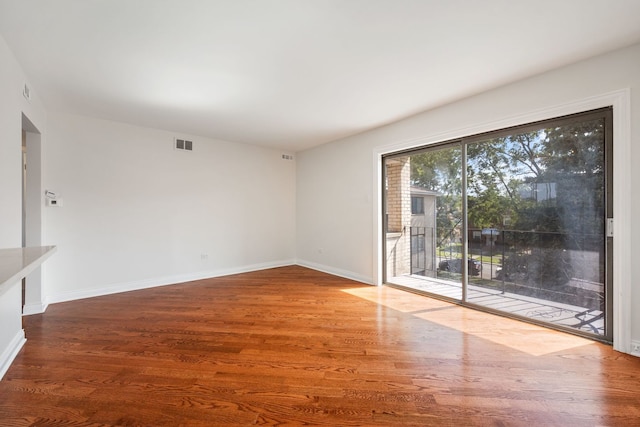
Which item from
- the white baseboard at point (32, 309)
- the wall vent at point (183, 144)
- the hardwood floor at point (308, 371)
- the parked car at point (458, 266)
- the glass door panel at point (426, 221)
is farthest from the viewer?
the wall vent at point (183, 144)

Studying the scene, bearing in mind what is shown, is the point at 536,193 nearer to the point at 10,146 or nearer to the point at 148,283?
the point at 10,146

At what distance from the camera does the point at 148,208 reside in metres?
4.34

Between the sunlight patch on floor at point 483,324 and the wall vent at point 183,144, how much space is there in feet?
12.0

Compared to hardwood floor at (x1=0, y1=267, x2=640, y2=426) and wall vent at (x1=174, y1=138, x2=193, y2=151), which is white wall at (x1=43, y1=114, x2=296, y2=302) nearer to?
wall vent at (x1=174, y1=138, x2=193, y2=151)

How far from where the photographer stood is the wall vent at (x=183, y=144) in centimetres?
459

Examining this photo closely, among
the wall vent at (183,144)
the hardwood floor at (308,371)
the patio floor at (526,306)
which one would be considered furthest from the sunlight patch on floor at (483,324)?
the wall vent at (183,144)

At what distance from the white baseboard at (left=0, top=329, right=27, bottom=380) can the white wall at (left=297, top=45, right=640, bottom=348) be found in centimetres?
407

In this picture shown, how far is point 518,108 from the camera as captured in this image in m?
2.88

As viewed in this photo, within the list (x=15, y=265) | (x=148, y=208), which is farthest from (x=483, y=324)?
(x=148, y=208)

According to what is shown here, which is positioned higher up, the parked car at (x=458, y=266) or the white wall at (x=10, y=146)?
the white wall at (x=10, y=146)

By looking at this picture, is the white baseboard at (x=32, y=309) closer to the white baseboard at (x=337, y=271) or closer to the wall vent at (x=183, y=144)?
the wall vent at (x=183, y=144)

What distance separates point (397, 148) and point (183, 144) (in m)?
3.53

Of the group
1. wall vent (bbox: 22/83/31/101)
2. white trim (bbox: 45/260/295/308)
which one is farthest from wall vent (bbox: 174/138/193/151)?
white trim (bbox: 45/260/295/308)

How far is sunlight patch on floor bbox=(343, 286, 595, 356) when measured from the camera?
2467 mm
